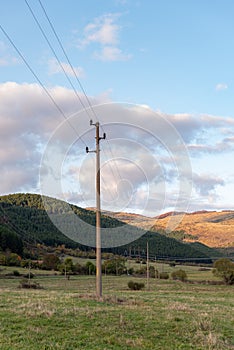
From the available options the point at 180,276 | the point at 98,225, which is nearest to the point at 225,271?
the point at 180,276

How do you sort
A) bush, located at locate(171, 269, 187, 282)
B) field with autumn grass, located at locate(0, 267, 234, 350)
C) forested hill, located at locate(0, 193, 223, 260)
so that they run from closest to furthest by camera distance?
field with autumn grass, located at locate(0, 267, 234, 350), bush, located at locate(171, 269, 187, 282), forested hill, located at locate(0, 193, 223, 260)

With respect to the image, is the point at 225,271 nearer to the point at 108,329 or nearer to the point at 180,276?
the point at 180,276

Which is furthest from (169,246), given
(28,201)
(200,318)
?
(200,318)

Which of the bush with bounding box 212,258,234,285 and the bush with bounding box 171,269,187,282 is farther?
the bush with bounding box 171,269,187,282

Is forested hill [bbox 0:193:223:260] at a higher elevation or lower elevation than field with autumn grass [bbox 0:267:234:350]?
higher

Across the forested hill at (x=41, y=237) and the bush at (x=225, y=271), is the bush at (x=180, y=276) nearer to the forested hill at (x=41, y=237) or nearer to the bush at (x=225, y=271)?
the bush at (x=225, y=271)

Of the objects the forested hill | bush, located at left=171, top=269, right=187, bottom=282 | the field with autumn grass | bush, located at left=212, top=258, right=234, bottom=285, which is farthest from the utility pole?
the forested hill

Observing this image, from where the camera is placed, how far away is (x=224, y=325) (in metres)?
15.0

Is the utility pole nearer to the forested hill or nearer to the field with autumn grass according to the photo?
the field with autumn grass

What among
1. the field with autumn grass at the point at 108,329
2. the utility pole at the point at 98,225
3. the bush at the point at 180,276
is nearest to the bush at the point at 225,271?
the bush at the point at 180,276

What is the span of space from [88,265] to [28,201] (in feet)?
→ 281

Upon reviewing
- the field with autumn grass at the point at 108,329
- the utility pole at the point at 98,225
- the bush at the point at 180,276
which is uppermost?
the utility pole at the point at 98,225

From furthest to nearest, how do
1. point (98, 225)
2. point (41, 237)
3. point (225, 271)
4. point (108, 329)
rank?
point (41, 237), point (225, 271), point (98, 225), point (108, 329)

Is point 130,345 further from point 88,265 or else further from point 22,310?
point 88,265
